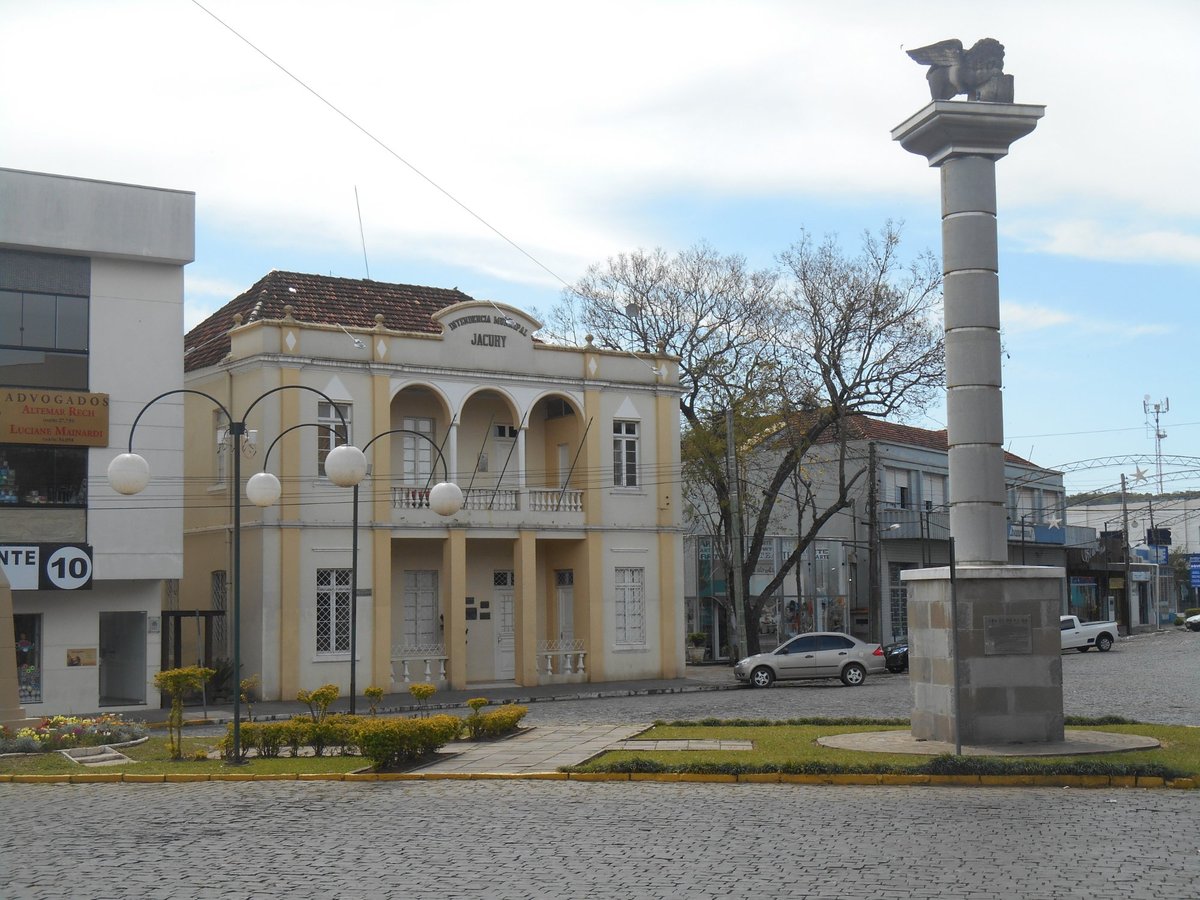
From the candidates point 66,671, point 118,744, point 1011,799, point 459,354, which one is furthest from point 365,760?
point 459,354

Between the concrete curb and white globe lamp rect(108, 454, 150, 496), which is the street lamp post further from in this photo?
the concrete curb

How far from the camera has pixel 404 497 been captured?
36594mm

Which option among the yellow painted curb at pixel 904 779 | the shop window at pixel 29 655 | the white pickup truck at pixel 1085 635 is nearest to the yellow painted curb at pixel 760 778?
the yellow painted curb at pixel 904 779

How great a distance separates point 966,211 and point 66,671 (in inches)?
863

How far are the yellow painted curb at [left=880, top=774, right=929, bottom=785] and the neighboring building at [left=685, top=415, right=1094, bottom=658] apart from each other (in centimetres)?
3627

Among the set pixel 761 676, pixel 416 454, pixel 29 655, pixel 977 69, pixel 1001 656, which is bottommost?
pixel 761 676

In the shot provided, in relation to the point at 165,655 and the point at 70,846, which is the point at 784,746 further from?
the point at 165,655

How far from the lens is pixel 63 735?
837 inches

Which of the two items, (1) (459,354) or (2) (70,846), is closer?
(2) (70,846)

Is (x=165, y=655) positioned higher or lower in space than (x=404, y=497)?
lower

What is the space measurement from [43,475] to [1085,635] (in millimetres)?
35298

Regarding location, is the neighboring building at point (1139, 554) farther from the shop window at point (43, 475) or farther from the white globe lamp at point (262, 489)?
the white globe lamp at point (262, 489)

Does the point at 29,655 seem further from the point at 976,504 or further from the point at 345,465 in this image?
the point at 976,504

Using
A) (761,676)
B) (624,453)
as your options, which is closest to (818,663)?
(761,676)
